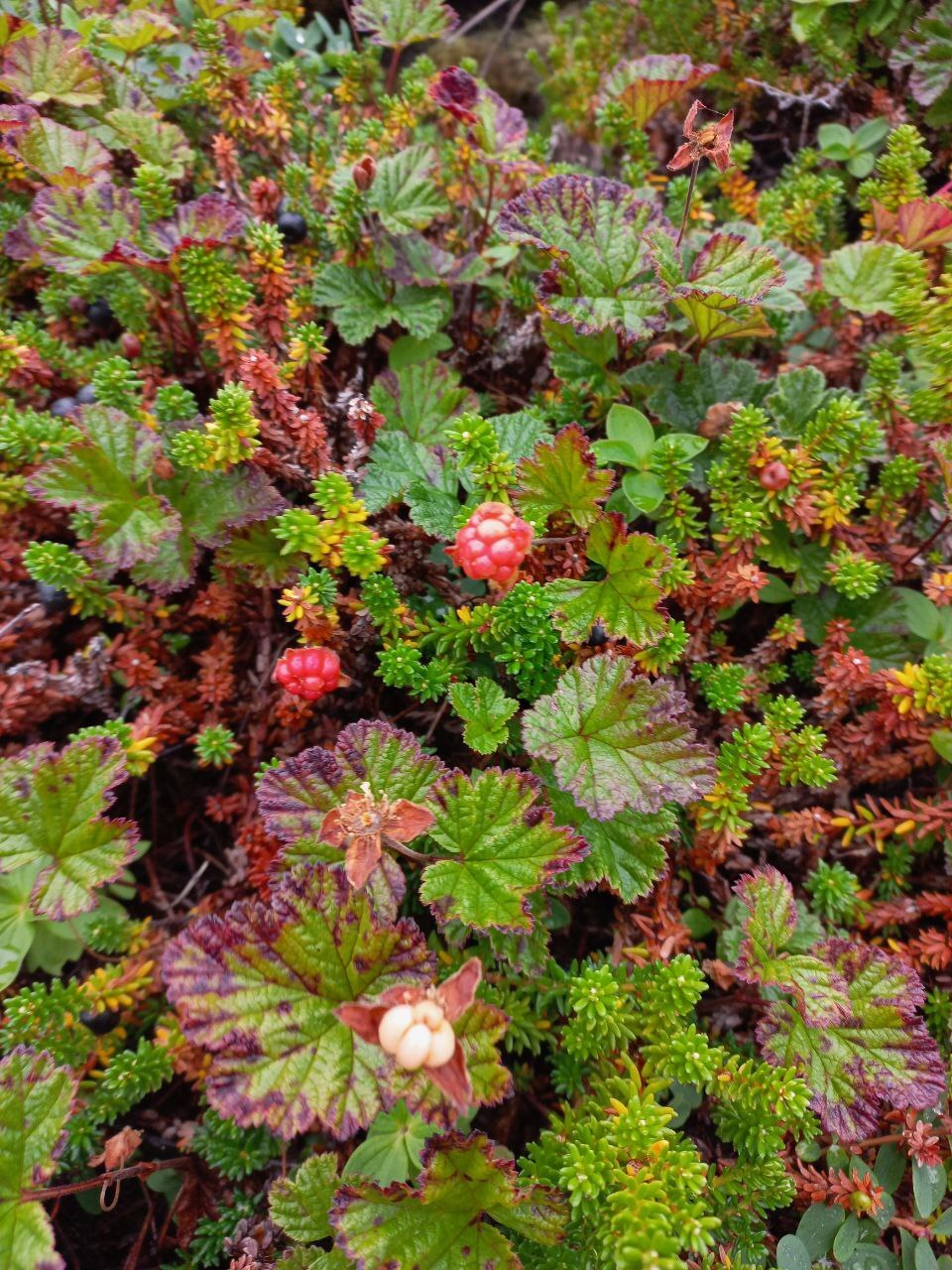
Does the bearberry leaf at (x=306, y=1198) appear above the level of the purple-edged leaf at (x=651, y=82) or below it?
below

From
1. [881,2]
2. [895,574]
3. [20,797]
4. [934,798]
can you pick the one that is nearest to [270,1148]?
[20,797]

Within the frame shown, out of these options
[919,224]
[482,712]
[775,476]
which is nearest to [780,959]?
[482,712]

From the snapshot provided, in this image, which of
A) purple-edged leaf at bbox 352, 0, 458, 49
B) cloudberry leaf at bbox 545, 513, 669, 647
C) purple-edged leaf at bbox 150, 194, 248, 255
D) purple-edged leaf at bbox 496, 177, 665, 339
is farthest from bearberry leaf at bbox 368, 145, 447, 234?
cloudberry leaf at bbox 545, 513, 669, 647

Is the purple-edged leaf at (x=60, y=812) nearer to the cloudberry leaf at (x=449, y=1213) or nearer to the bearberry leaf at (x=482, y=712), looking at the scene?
the bearberry leaf at (x=482, y=712)

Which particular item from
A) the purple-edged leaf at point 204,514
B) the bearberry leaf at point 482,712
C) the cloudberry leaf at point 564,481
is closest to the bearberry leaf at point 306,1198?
the bearberry leaf at point 482,712

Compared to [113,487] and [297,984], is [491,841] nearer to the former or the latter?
[297,984]

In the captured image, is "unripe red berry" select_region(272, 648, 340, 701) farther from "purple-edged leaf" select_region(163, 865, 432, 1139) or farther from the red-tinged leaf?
the red-tinged leaf

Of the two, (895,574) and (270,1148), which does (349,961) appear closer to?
(270,1148)

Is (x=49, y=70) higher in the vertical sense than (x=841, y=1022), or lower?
higher
